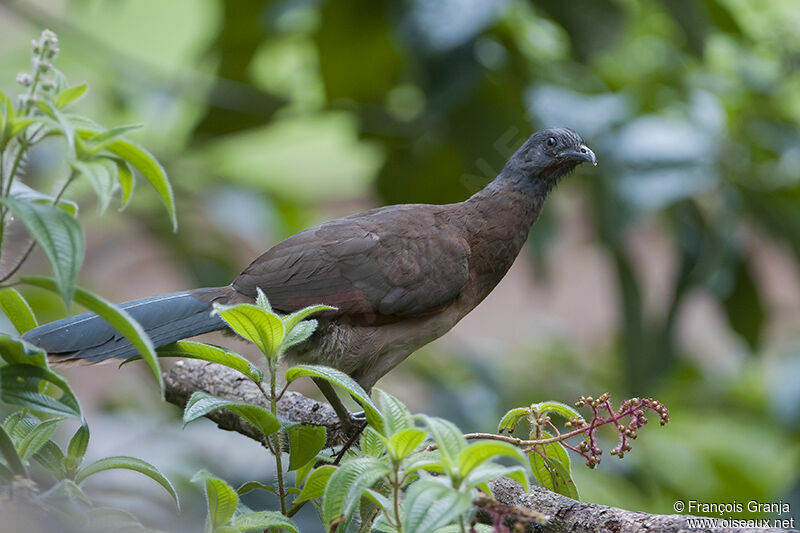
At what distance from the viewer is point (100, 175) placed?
3.53 ft

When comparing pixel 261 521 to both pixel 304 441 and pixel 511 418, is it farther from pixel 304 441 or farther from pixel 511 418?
pixel 511 418

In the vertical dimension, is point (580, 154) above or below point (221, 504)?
above

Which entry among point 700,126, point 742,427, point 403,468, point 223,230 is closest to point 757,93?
point 700,126

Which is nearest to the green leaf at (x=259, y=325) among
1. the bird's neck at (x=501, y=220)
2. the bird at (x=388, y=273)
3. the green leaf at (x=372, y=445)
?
the green leaf at (x=372, y=445)

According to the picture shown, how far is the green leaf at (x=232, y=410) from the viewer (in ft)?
3.97

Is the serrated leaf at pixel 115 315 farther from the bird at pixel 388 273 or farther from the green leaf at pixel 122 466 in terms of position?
the bird at pixel 388 273

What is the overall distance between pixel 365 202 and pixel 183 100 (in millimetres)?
2714

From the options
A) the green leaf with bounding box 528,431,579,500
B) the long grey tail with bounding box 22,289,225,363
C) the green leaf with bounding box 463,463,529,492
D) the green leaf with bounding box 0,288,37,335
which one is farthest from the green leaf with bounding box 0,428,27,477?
the green leaf with bounding box 528,431,579,500

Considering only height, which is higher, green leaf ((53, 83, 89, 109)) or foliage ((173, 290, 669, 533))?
green leaf ((53, 83, 89, 109))

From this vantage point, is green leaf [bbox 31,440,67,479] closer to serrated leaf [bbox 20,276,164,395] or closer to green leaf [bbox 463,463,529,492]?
serrated leaf [bbox 20,276,164,395]

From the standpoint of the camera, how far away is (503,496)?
1704 mm

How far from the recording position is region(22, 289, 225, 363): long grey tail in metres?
1.71

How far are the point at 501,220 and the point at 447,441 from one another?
1502mm

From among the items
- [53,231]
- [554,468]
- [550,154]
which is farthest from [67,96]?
[550,154]
